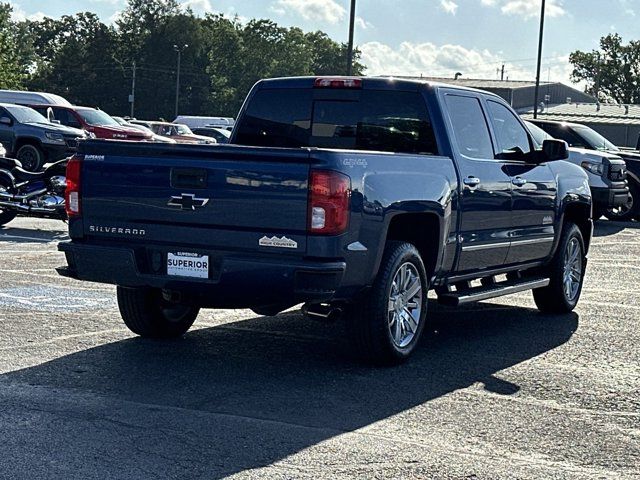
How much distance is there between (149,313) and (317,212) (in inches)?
80.2

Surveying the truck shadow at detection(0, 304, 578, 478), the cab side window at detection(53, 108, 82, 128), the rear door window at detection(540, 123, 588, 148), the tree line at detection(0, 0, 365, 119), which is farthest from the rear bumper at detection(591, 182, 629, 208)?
the tree line at detection(0, 0, 365, 119)

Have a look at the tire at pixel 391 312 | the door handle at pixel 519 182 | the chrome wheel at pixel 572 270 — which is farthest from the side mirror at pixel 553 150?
the tire at pixel 391 312

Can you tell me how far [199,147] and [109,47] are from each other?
126 metres

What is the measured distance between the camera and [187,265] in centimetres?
741

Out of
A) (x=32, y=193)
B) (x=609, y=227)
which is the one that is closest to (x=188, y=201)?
(x=32, y=193)

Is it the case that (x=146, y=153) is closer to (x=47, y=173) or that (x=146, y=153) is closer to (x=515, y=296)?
(x=515, y=296)

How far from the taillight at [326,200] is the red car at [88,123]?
25372mm

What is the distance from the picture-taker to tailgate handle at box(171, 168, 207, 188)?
7.34 metres

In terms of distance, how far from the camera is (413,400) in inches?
274

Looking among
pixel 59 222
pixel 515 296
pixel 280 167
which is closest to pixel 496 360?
pixel 280 167

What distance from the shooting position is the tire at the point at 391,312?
771 centimetres

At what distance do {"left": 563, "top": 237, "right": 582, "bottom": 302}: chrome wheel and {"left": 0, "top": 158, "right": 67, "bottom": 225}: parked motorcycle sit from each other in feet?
25.4

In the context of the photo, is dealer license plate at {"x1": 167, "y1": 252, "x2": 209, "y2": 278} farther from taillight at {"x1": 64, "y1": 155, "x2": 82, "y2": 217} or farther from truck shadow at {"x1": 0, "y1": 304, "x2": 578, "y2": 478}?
taillight at {"x1": 64, "y1": 155, "x2": 82, "y2": 217}

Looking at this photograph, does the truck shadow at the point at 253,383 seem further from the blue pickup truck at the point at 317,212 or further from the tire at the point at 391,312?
the blue pickup truck at the point at 317,212
